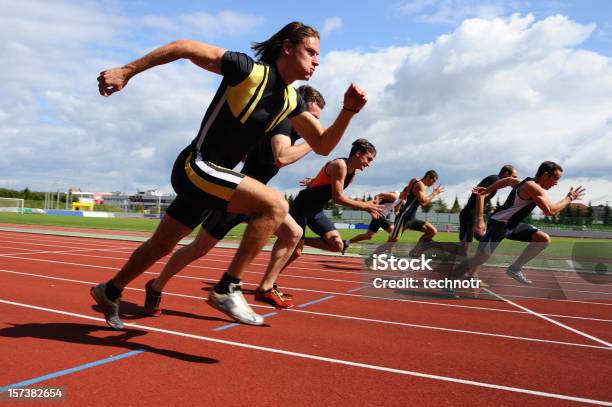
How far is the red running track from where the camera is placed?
8.75 ft

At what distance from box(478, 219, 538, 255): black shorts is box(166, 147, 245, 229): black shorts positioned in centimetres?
461

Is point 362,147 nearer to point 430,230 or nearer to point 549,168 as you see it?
point 549,168

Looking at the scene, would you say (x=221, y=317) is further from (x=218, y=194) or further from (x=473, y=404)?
(x=473, y=404)

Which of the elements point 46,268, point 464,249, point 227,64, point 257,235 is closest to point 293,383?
point 257,235

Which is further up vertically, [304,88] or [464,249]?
[304,88]

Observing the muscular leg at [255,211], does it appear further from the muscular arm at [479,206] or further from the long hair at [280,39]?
the muscular arm at [479,206]

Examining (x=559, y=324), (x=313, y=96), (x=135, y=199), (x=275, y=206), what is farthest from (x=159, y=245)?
(x=135, y=199)

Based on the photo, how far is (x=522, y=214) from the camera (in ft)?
22.7


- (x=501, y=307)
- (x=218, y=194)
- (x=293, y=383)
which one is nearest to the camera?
(x=293, y=383)

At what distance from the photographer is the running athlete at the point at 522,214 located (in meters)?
6.54

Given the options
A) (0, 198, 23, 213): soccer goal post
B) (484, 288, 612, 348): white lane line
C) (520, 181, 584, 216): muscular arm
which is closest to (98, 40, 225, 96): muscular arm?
(484, 288, 612, 348): white lane line

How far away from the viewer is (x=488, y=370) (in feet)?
10.6

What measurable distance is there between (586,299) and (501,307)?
1.88 meters

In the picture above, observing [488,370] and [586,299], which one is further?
[586,299]
